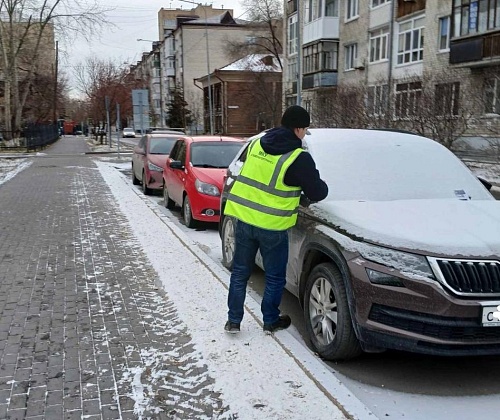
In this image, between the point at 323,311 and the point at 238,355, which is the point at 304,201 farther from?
the point at 238,355

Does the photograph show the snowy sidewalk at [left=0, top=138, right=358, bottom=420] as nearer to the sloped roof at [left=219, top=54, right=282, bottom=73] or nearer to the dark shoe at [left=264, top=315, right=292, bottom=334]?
the dark shoe at [left=264, top=315, right=292, bottom=334]

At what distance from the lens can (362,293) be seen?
3.37 metres

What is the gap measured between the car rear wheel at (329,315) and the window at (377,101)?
548 inches

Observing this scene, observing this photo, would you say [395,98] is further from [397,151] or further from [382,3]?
A: [382,3]

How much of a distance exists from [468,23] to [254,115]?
103 feet

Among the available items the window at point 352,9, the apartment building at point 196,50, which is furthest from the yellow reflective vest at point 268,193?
the apartment building at point 196,50

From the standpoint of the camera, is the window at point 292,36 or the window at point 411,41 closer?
the window at point 411,41

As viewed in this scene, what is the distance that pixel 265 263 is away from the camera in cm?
409

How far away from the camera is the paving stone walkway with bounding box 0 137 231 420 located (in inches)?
126

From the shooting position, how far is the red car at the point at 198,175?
866 cm

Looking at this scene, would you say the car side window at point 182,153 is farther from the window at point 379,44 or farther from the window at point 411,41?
the window at point 379,44

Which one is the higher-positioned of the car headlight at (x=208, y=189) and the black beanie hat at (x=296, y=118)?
the black beanie hat at (x=296, y=118)

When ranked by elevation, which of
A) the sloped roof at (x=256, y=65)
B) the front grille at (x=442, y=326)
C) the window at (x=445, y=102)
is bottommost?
the front grille at (x=442, y=326)

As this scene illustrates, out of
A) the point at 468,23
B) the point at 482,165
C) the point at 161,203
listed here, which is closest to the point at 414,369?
the point at 161,203
